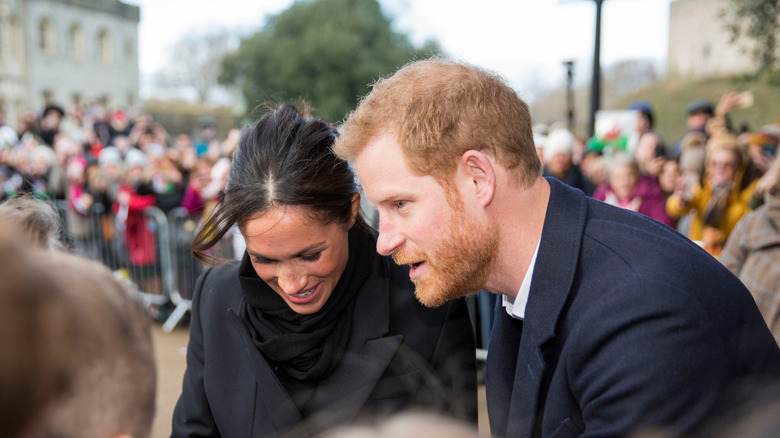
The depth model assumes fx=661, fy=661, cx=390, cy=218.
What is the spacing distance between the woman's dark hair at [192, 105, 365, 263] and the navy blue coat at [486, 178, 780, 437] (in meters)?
0.79

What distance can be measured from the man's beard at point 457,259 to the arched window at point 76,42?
41.4 m

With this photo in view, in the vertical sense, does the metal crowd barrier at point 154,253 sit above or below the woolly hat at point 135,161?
below

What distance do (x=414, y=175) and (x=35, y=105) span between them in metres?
39.0

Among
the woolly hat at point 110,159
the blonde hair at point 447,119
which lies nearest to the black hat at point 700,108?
the blonde hair at point 447,119

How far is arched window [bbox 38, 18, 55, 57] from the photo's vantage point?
1414 inches

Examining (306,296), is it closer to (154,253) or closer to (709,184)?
(709,184)

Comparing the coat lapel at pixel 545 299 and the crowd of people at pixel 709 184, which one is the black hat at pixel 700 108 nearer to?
the crowd of people at pixel 709 184

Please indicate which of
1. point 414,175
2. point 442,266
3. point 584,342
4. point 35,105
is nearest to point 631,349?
point 584,342

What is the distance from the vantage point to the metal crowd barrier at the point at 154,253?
7.10 meters

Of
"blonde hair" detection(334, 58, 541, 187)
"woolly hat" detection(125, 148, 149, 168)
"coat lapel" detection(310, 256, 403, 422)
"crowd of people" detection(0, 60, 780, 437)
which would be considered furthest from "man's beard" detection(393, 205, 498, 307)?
"woolly hat" detection(125, 148, 149, 168)

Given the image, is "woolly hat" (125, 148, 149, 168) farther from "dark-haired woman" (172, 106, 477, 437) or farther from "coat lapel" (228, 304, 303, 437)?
"coat lapel" (228, 304, 303, 437)

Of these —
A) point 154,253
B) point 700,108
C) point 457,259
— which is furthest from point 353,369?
point 700,108

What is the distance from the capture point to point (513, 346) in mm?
2023

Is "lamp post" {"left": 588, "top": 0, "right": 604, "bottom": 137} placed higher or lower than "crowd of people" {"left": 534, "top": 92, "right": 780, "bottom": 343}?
higher
